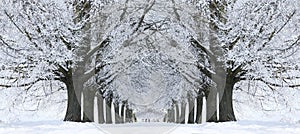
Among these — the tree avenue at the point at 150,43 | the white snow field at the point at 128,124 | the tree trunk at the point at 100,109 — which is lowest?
the tree trunk at the point at 100,109

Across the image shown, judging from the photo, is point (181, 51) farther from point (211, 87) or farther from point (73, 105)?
point (73, 105)

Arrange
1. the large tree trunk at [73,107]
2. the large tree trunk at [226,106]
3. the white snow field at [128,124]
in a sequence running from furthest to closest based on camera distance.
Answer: the large tree trunk at [73,107] → the large tree trunk at [226,106] → the white snow field at [128,124]

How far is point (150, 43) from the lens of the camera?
53.5ft

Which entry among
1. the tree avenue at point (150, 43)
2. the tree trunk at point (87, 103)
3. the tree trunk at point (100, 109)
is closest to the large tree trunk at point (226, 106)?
the tree avenue at point (150, 43)

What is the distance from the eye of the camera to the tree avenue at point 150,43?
12211 millimetres

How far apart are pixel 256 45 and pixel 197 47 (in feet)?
9.33

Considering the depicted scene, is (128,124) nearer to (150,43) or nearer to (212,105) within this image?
(212,105)

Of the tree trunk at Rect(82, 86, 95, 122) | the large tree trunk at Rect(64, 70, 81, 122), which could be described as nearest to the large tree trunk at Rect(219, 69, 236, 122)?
the tree trunk at Rect(82, 86, 95, 122)

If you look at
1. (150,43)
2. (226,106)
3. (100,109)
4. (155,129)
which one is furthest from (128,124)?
(100,109)

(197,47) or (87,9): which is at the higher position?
(87,9)

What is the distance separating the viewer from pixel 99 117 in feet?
75.3

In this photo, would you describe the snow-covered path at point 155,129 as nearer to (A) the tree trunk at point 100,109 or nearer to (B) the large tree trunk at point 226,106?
(B) the large tree trunk at point 226,106

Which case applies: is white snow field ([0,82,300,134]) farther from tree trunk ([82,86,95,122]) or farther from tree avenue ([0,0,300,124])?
tree trunk ([82,86,95,122])

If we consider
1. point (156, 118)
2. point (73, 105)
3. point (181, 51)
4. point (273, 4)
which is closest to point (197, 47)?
point (181, 51)
